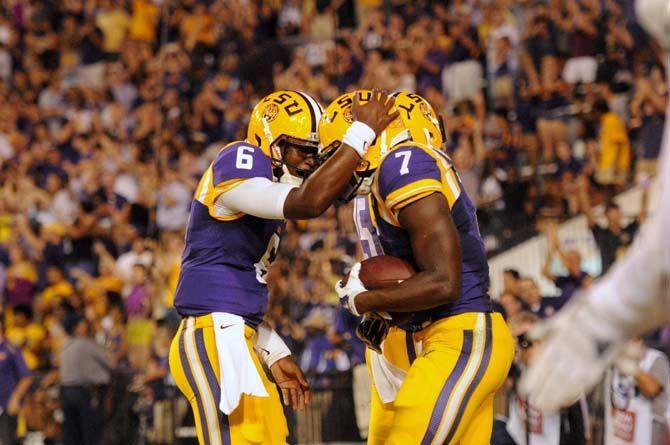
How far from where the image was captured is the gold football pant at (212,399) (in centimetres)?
442

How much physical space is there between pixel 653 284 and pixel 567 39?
32.6 ft

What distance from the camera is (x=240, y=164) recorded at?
180 inches

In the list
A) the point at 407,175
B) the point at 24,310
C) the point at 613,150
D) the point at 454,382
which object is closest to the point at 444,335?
the point at 454,382

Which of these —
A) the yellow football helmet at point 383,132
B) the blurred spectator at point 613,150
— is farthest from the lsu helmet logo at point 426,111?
the blurred spectator at point 613,150

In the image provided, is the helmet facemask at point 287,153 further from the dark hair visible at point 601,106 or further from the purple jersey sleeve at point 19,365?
the dark hair visible at point 601,106

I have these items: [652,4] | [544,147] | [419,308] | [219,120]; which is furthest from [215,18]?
[652,4]

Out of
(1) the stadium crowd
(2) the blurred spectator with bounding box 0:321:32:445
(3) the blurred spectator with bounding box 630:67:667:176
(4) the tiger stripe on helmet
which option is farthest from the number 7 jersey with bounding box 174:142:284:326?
(3) the blurred spectator with bounding box 630:67:667:176

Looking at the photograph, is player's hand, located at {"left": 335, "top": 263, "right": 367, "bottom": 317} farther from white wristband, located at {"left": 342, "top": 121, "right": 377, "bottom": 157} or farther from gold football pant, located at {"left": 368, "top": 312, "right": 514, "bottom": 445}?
white wristband, located at {"left": 342, "top": 121, "right": 377, "bottom": 157}

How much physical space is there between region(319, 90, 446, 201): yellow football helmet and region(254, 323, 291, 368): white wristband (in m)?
0.75

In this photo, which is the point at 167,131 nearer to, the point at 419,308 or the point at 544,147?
the point at 544,147

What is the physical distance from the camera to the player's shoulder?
419 centimetres

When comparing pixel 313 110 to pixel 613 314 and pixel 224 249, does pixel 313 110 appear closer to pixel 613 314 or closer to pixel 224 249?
pixel 224 249

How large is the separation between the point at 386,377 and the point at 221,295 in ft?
2.57

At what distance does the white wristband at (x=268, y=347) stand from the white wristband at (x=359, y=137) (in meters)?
1.00
